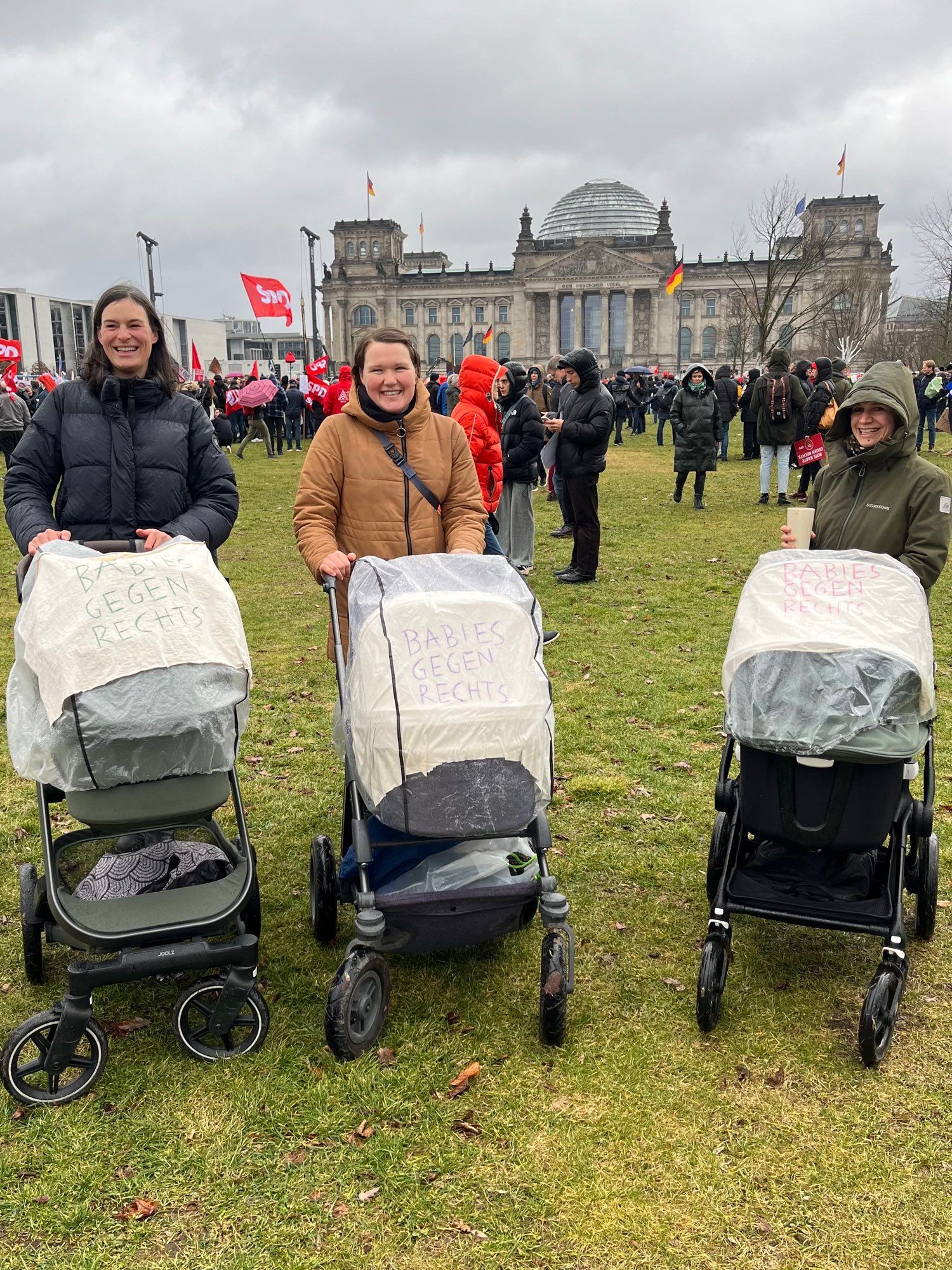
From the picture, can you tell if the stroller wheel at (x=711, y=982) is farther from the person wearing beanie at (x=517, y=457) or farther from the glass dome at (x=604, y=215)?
the glass dome at (x=604, y=215)

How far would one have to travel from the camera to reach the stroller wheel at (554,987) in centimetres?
320

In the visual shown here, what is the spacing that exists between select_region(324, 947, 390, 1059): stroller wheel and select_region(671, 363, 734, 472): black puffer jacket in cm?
1197

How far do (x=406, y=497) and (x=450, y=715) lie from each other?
1172mm

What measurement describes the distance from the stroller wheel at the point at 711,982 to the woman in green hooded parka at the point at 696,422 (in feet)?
37.9

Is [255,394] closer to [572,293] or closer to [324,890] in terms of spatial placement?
[324,890]

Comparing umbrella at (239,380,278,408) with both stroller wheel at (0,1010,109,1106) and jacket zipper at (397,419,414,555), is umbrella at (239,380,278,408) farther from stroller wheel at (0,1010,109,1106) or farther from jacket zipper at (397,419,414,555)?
stroller wheel at (0,1010,109,1106)

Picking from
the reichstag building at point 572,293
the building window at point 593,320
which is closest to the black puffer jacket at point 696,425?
the reichstag building at point 572,293

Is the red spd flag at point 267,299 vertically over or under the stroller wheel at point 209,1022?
over

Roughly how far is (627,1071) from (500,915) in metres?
0.63

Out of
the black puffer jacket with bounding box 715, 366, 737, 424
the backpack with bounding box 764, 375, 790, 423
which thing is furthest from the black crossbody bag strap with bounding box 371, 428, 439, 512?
the black puffer jacket with bounding box 715, 366, 737, 424

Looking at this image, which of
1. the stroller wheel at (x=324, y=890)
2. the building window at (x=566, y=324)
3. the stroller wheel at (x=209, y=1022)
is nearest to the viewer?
the stroller wheel at (x=209, y=1022)

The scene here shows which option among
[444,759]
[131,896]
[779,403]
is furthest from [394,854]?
[779,403]

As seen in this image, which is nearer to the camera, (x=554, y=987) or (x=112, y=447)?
(x=554, y=987)

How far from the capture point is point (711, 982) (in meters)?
3.33
